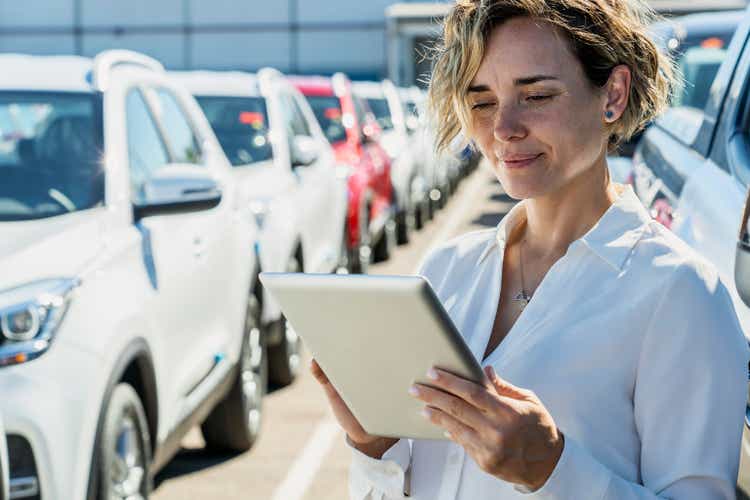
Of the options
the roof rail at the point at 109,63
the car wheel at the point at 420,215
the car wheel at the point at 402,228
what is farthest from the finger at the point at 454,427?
the car wheel at the point at 420,215

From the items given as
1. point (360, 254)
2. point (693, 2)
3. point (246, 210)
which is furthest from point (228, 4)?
point (246, 210)

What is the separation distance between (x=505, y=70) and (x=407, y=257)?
11.6 m

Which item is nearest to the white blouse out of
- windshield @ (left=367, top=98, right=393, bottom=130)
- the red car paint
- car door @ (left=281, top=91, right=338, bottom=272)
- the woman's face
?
the woman's face

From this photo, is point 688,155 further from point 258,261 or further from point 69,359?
point 258,261

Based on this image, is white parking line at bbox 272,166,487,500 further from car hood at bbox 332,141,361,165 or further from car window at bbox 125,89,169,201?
car hood at bbox 332,141,361,165

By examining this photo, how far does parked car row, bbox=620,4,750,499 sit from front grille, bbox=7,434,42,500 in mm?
1687

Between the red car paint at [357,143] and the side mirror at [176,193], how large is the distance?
19.5 ft

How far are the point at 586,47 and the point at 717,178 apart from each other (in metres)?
1.08

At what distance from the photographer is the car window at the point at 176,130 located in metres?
5.62

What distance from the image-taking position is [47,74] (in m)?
5.18

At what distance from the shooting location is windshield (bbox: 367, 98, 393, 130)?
1702cm

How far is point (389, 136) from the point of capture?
1513cm

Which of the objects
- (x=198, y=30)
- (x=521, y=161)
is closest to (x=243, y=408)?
(x=521, y=161)

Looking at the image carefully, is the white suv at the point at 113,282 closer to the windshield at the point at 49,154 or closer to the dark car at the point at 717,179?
the windshield at the point at 49,154
